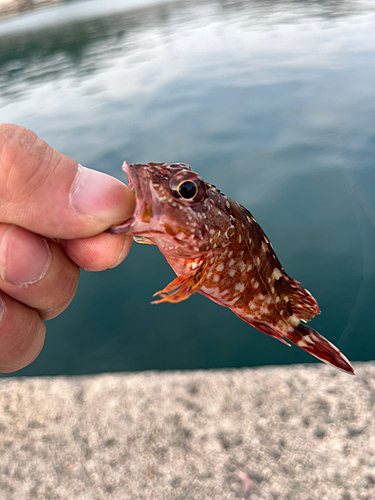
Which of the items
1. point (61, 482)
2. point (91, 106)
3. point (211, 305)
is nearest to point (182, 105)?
point (91, 106)

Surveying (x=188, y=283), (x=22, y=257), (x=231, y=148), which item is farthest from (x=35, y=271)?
(x=231, y=148)

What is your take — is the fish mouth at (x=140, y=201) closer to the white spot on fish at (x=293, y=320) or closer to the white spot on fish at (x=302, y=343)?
the white spot on fish at (x=293, y=320)

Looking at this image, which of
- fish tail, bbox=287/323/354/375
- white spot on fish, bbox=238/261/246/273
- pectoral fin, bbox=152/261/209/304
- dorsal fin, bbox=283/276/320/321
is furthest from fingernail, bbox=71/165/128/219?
fish tail, bbox=287/323/354/375

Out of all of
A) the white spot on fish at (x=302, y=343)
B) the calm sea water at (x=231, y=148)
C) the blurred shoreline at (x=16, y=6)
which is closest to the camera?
the white spot on fish at (x=302, y=343)

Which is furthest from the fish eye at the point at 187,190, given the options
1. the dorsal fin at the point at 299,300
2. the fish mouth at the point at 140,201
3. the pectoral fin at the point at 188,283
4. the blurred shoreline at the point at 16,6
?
the blurred shoreline at the point at 16,6

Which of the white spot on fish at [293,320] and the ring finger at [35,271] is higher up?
the ring finger at [35,271]

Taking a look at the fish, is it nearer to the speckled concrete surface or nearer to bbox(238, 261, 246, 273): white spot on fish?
bbox(238, 261, 246, 273): white spot on fish

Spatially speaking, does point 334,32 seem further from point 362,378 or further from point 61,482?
point 61,482

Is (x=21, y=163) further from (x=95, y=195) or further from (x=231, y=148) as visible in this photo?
(x=231, y=148)
